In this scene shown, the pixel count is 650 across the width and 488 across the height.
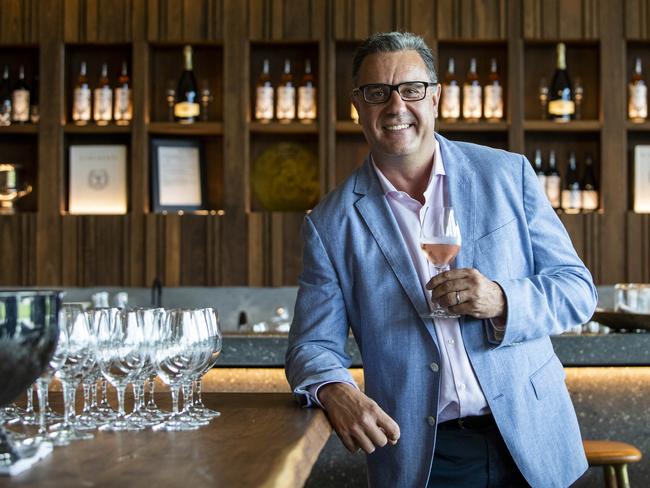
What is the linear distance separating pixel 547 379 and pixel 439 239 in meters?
0.35

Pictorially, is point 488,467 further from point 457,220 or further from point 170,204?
point 170,204

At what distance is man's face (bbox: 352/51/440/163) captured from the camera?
1.84 metres

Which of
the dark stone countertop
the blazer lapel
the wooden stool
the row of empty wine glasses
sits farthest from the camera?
the dark stone countertop

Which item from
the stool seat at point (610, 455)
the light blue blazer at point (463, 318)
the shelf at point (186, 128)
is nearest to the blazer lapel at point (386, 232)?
the light blue blazer at point (463, 318)

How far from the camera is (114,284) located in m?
4.48

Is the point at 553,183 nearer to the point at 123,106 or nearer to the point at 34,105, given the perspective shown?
the point at 123,106

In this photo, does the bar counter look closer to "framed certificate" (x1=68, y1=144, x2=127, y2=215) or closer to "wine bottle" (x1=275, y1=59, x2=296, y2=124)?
"wine bottle" (x1=275, y1=59, x2=296, y2=124)

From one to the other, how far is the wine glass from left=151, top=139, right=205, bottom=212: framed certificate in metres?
2.90

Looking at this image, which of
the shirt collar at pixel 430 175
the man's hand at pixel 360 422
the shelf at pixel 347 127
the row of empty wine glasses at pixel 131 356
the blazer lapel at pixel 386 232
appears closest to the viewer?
the row of empty wine glasses at pixel 131 356

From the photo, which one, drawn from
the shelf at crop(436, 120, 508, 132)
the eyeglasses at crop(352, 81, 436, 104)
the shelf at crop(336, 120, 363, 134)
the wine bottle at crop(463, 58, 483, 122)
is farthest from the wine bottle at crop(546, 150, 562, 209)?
the eyeglasses at crop(352, 81, 436, 104)

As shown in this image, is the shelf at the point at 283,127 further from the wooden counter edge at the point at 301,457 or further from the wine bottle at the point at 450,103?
the wooden counter edge at the point at 301,457

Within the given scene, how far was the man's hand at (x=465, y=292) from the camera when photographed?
1.60 meters

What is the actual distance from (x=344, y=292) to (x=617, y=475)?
0.96m

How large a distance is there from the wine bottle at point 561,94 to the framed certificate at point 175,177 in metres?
1.63
